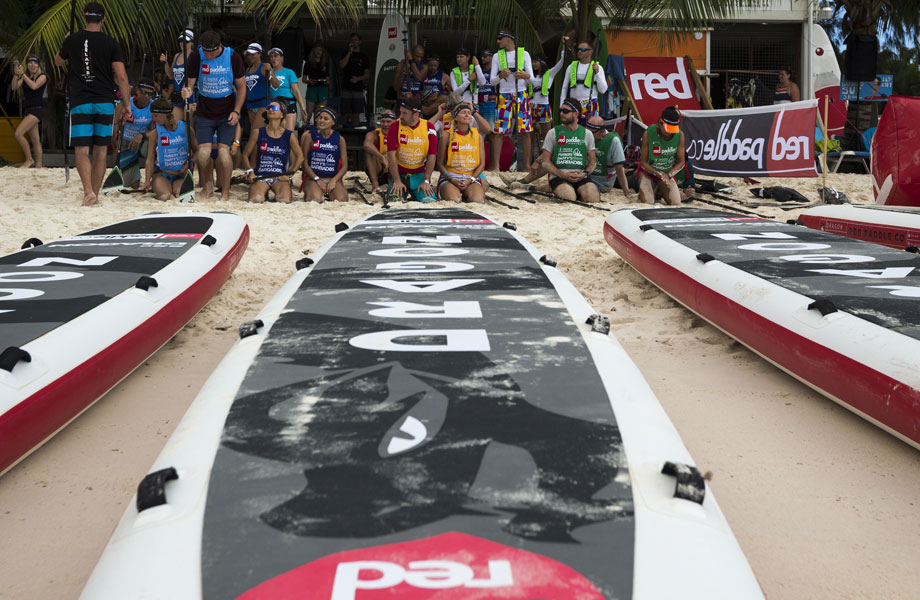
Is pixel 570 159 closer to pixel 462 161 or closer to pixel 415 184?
pixel 462 161

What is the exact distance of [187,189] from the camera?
8.38 m

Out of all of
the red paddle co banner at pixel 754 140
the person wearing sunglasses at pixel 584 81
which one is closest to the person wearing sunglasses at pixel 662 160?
the person wearing sunglasses at pixel 584 81

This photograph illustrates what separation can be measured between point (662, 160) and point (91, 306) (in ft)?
22.6

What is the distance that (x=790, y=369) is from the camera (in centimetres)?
343

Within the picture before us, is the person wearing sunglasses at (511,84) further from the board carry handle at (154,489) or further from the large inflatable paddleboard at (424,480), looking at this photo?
the board carry handle at (154,489)

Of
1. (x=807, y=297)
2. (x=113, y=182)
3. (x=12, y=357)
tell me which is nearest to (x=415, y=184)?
(x=113, y=182)

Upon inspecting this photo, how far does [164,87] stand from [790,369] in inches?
371

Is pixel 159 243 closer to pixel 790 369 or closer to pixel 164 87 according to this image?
pixel 790 369

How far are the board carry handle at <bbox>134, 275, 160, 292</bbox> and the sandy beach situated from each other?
0.37m

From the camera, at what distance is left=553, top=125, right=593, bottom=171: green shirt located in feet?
29.8

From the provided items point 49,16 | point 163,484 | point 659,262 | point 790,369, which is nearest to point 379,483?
point 163,484

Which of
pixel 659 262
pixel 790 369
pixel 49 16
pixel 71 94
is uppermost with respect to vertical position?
pixel 49 16

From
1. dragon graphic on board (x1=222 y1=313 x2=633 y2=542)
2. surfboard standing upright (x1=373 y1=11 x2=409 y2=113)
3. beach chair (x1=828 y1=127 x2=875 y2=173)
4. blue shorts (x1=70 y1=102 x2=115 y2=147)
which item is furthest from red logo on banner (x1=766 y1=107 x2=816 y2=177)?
dragon graphic on board (x1=222 y1=313 x2=633 y2=542)

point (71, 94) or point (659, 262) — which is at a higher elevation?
point (71, 94)
